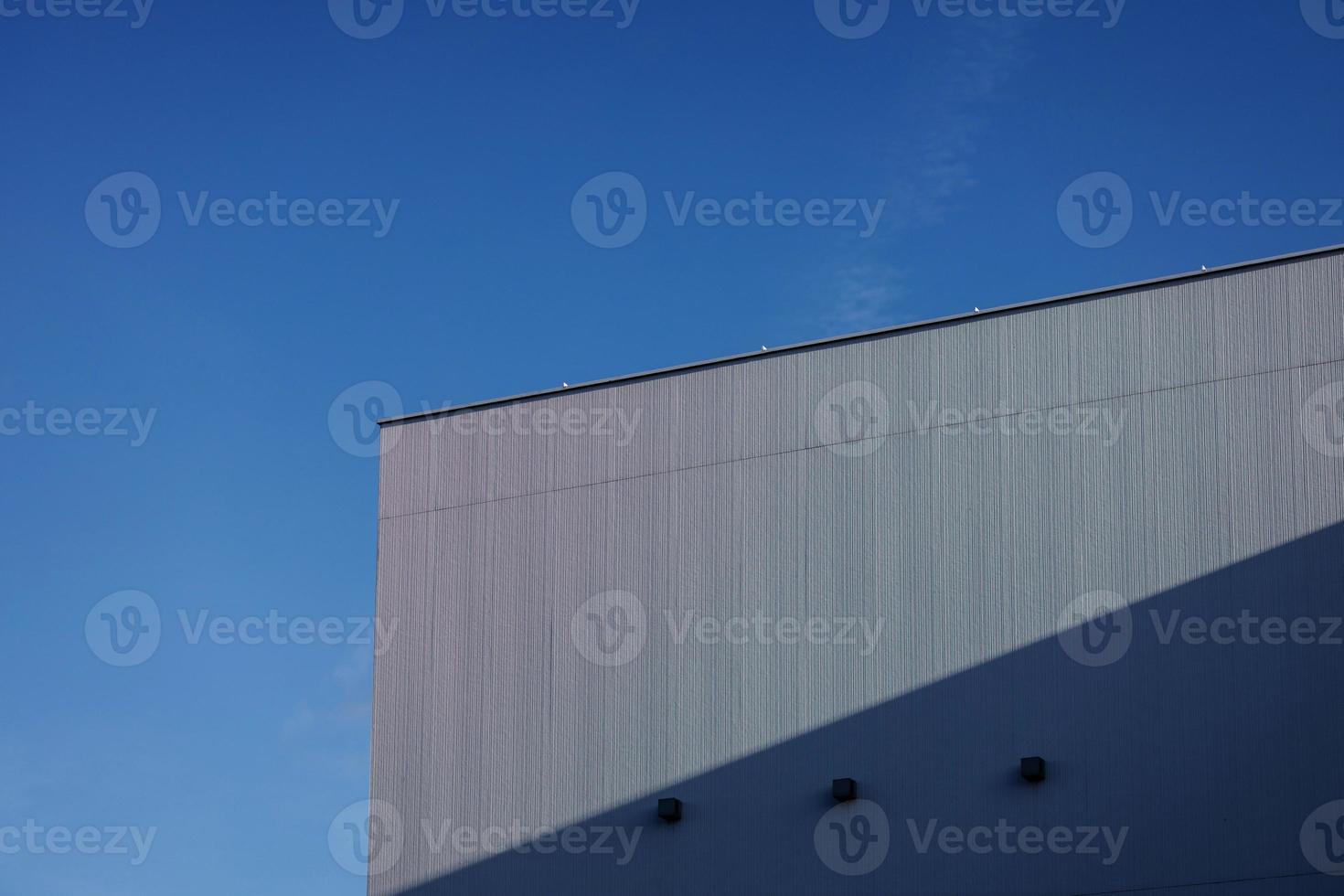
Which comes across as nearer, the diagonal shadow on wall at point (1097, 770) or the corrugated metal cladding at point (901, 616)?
the diagonal shadow on wall at point (1097, 770)

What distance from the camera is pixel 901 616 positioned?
30484mm

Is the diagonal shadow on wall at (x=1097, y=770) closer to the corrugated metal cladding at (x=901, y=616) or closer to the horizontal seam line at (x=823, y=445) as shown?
the corrugated metal cladding at (x=901, y=616)

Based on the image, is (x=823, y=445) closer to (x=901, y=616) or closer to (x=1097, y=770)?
(x=901, y=616)

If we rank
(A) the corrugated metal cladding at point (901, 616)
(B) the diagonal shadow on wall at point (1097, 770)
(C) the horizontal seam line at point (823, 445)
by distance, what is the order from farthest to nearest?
(C) the horizontal seam line at point (823, 445) → (A) the corrugated metal cladding at point (901, 616) → (B) the diagonal shadow on wall at point (1097, 770)

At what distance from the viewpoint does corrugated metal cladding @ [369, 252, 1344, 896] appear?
27.8 metres

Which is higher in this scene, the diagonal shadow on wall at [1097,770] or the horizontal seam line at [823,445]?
the horizontal seam line at [823,445]

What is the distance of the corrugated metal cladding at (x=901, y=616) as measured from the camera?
27828mm

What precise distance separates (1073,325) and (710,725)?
8.80 metres

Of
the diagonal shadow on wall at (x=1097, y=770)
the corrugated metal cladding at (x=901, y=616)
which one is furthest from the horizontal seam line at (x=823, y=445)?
the diagonal shadow on wall at (x=1097, y=770)

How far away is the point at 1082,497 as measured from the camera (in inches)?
1164

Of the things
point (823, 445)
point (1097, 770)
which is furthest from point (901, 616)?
point (1097, 770)

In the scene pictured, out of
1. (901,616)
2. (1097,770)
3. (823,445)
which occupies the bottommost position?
(1097,770)

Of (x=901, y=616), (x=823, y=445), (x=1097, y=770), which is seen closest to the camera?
(x=1097, y=770)

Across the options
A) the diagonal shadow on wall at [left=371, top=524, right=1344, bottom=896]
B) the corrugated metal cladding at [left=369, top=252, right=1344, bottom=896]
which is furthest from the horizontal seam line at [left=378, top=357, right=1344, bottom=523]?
the diagonal shadow on wall at [left=371, top=524, right=1344, bottom=896]
